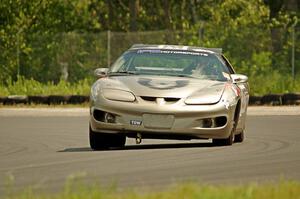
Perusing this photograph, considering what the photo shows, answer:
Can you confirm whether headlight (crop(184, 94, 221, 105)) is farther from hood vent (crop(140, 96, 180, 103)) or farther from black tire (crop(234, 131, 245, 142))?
black tire (crop(234, 131, 245, 142))

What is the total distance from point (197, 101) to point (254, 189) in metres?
5.98

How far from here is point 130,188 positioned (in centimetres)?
1116

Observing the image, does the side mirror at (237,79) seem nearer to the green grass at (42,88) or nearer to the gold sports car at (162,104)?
the gold sports car at (162,104)

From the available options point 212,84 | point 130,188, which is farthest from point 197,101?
point 130,188

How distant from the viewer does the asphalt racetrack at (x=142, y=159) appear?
40.3ft

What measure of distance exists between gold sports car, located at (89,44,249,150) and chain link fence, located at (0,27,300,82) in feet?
64.6

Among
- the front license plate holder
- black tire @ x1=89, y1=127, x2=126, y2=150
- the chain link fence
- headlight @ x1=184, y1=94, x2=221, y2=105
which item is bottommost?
the chain link fence

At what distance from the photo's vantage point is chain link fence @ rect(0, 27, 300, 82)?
37031mm

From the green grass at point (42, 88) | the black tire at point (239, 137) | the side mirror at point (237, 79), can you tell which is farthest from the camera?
the green grass at point (42, 88)

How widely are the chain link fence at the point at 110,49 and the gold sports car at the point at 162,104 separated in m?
19.7

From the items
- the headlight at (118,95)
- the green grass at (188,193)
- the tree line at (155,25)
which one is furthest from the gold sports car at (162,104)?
the tree line at (155,25)

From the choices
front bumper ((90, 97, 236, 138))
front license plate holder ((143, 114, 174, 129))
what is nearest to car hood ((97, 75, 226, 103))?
front bumper ((90, 97, 236, 138))

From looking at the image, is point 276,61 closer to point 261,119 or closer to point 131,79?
point 261,119

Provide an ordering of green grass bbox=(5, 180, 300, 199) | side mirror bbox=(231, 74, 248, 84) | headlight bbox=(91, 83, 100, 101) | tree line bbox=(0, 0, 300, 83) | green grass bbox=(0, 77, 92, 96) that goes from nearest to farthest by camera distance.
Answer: green grass bbox=(5, 180, 300, 199) → headlight bbox=(91, 83, 100, 101) → side mirror bbox=(231, 74, 248, 84) → green grass bbox=(0, 77, 92, 96) → tree line bbox=(0, 0, 300, 83)
